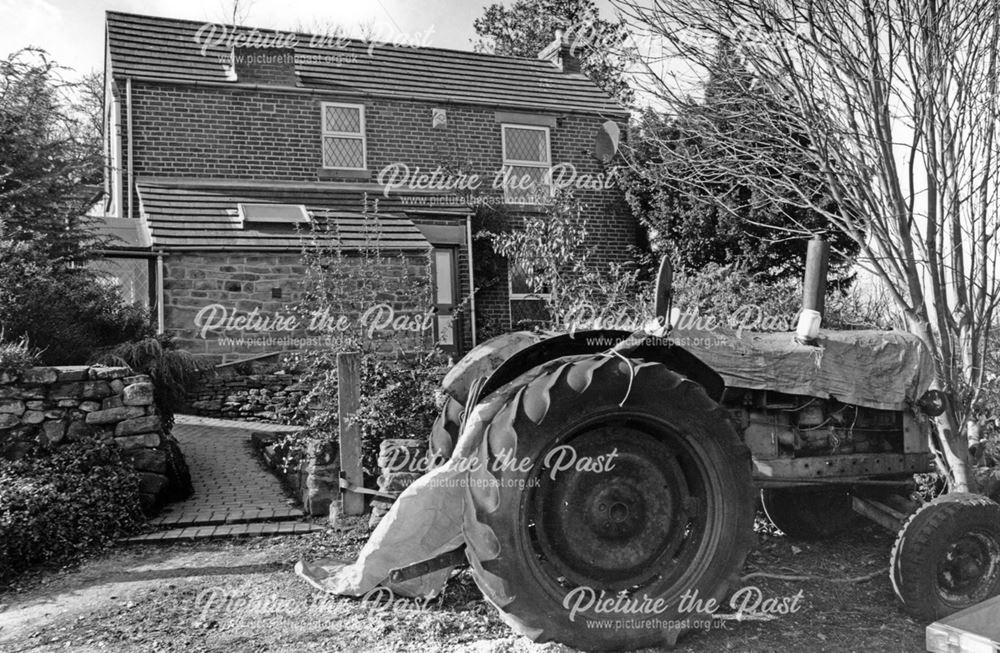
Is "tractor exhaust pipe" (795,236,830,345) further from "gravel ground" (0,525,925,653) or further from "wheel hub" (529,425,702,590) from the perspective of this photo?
"gravel ground" (0,525,925,653)

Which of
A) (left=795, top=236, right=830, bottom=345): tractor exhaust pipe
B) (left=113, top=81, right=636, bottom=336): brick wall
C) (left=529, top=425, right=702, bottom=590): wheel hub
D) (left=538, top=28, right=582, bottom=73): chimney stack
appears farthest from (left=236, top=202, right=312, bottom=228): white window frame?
(left=529, top=425, right=702, bottom=590): wheel hub

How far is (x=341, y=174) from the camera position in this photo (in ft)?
50.6

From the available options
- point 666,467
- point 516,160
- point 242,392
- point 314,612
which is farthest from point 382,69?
point 666,467

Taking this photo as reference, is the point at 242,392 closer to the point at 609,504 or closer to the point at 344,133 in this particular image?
the point at 344,133

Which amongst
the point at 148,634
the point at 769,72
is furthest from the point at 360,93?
the point at 148,634

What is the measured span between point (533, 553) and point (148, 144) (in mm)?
13383

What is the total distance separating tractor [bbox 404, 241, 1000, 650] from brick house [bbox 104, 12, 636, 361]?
26.9 ft

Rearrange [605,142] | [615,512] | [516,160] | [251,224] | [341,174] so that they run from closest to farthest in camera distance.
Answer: [615,512] < [251,224] < [341,174] < [516,160] < [605,142]

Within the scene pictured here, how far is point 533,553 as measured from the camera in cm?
325

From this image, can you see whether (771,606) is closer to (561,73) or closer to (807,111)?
(807,111)

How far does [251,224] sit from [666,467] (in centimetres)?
1093

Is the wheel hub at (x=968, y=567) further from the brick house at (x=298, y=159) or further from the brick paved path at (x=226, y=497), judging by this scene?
the brick house at (x=298, y=159)

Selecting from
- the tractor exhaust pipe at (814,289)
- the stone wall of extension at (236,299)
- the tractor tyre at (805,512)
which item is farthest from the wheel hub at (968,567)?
the stone wall of extension at (236,299)

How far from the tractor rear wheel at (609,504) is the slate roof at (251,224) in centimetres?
847
